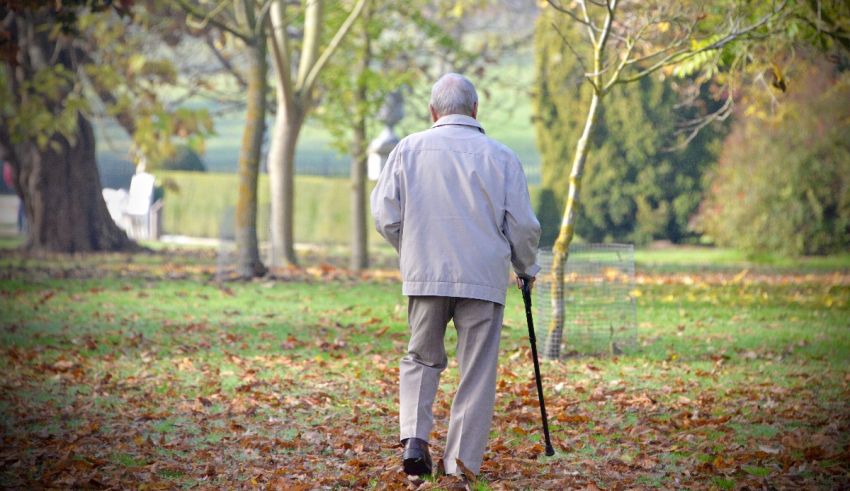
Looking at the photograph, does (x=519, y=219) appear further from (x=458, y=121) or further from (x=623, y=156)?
(x=623, y=156)

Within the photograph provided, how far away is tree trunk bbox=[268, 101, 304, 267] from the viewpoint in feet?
56.9

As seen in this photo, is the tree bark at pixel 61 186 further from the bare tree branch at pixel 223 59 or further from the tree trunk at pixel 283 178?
the tree trunk at pixel 283 178

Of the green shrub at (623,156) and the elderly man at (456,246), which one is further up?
the green shrub at (623,156)

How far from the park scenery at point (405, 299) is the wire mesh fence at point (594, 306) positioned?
0.03 m

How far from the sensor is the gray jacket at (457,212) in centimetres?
517

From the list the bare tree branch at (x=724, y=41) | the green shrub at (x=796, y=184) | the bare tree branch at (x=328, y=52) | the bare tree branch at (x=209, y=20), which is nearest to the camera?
the bare tree branch at (x=724, y=41)

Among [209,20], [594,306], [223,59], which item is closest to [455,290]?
[594,306]

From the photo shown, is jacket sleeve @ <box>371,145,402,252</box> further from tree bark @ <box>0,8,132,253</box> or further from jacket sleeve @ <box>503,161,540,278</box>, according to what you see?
tree bark @ <box>0,8,132,253</box>

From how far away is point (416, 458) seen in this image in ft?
17.6

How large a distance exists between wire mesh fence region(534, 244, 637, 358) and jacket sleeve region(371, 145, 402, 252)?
3.89m

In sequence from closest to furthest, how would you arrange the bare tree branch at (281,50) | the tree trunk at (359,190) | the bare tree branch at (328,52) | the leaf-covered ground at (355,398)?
the leaf-covered ground at (355,398) < the bare tree branch at (281,50) < the bare tree branch at (328,52) < the tree trunk at (359,190)

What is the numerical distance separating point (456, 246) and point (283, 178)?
1280 centimetres

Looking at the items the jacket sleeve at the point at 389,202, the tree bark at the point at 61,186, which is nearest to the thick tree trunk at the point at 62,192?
the tree bark at the point at 61,186

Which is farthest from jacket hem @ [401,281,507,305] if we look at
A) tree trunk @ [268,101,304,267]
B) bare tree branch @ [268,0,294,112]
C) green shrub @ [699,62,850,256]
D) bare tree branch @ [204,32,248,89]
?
bare tree branch @ [204,32,248,89]
